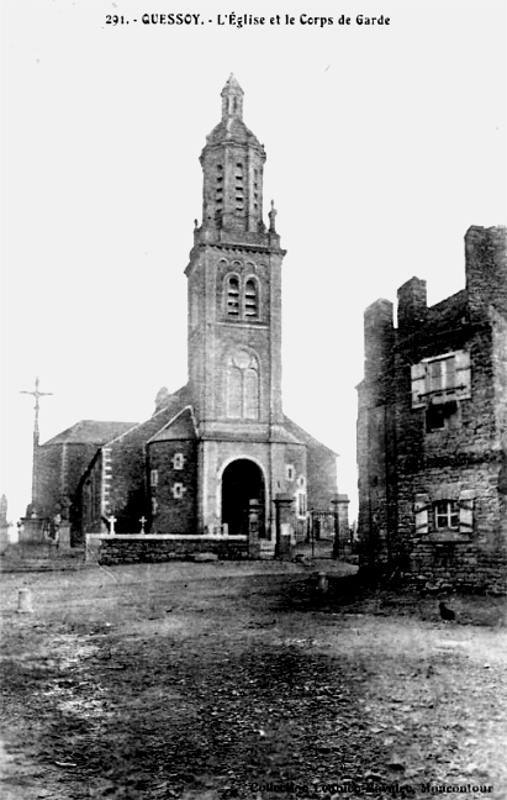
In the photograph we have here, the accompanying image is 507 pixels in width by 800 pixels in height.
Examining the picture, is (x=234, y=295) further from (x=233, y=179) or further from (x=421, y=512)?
(x=421, y=512)

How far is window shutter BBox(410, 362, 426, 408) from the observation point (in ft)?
55.1

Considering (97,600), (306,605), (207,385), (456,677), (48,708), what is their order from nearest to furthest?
(48,708) → (456,677) → (306,605) → (97,600) → (207,385)

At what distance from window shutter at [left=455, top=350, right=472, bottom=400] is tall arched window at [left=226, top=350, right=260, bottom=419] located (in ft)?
78.2

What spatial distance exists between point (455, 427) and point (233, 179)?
29453mm

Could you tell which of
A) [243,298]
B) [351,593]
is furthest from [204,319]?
[351,593]

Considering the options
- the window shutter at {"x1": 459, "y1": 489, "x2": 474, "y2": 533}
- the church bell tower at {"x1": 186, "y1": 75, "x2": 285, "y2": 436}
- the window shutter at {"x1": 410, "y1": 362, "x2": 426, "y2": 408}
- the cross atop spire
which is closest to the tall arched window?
the church bell tower at {"x1": 186, "y1": 75, "x2": 285, "y2": 436}

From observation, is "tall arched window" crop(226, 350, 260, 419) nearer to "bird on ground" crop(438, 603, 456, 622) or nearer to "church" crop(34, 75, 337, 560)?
"church" crop(34, 75, 337, 560)

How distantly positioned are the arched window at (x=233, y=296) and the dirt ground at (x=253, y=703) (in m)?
28.1

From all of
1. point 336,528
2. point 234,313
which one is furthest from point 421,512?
point 234,313

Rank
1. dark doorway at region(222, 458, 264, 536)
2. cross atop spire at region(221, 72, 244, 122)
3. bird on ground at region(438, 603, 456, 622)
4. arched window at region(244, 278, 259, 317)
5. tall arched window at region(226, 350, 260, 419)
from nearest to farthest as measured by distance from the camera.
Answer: bird on ground at region(438, 603, 456, 622)
tall arched window at region(226, 350, 260, 419)
arched window at region(244, 278, 259, 317)
dark doorway at region(222, 458, 264, 536)
cross atop spire at region(221, 72, 244, 122)

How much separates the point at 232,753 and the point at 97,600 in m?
10.2

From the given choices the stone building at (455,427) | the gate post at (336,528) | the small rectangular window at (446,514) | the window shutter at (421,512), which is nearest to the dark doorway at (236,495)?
the gate post at (336,528)

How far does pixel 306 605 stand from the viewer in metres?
14.1

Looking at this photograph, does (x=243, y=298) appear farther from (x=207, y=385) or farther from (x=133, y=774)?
(x=133, y=774)
